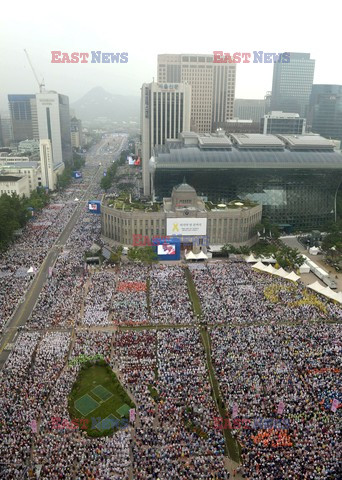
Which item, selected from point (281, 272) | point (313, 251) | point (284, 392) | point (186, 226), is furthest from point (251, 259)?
point (284, 392)

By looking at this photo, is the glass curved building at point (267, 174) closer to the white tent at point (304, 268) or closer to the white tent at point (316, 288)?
the white tent at point (304, 268)

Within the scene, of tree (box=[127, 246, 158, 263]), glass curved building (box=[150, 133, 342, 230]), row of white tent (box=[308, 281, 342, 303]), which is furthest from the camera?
glass curved building (box=[150, 133, 342, 230])

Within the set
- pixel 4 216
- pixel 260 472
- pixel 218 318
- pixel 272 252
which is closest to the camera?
pixel 260 472

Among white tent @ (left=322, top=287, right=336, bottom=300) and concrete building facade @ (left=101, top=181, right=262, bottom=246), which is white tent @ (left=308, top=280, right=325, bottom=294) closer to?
white tent @ (left=322, top=287, right=336, bottom=300)

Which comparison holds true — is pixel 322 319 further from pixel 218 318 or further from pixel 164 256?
pixel 164 256

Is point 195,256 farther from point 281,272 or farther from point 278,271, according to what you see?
point 281,272

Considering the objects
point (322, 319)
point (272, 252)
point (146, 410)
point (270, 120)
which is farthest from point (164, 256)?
point (270, 120)

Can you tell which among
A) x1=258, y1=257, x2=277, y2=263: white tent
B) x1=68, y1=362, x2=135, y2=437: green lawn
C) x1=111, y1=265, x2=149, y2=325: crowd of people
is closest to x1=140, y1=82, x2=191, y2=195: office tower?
x1=258, y1=257, x2=277, y2=263: white tent
